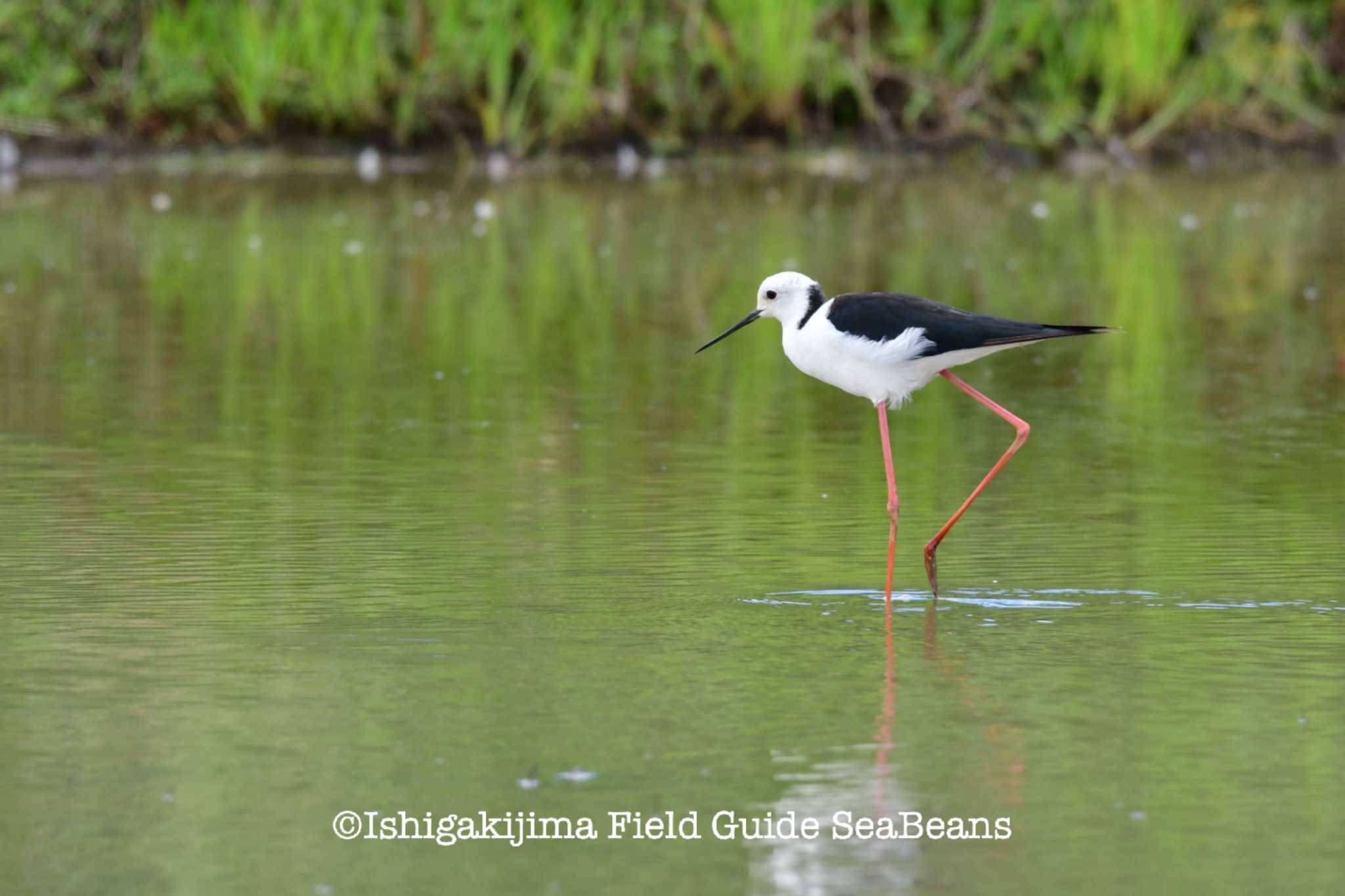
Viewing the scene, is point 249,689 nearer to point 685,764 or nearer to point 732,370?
point 685,764

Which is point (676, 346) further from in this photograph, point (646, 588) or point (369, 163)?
point (369, 163)

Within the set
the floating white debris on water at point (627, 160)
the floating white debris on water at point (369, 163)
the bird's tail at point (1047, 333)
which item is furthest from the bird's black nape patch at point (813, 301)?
the floating white debris on water at point (627, 160)

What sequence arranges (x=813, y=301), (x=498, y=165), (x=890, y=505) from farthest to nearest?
(x=498, y=165)
(x=813, y=301)
(x=890, y=505)

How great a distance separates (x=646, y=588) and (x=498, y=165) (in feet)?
44.2

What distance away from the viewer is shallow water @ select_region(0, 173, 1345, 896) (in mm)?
4219

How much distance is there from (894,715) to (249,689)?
1.24 meters

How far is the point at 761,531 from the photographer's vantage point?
6848mm

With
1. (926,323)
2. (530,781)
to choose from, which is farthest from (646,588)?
(530,781)

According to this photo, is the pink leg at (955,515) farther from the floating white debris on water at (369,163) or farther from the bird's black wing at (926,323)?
the floating white debris on water at (369,163)

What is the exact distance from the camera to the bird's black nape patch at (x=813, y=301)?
6.55m

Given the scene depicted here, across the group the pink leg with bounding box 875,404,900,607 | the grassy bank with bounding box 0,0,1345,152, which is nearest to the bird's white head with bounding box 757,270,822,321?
the pink leg with bounding box 875,404,900,607

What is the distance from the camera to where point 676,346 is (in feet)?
34.7

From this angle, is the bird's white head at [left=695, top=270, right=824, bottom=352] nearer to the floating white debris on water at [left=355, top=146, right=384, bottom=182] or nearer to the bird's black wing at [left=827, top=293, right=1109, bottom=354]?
the bird's black wing at [left=827, top=293, right=1109, bottom=354]

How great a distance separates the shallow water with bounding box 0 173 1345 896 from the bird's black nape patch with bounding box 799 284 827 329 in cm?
57
